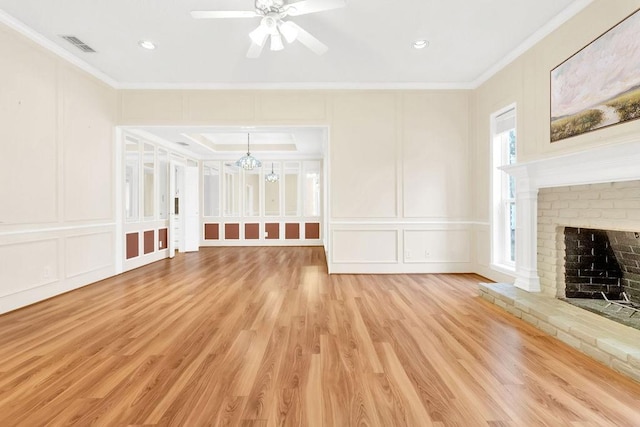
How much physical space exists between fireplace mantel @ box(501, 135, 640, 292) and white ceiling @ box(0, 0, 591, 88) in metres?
1.56

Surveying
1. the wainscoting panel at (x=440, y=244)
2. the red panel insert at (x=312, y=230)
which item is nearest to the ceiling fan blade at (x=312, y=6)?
the wainscoting panel at (x=440, y=244)

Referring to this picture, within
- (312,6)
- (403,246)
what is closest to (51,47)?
(312,6)

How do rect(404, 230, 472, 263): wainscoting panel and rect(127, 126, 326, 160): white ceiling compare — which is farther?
rect(127, 126, 326, 160): white ceiling

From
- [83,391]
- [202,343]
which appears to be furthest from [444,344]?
[83,391]

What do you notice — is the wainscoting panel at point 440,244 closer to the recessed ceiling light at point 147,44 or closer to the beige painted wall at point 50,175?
the recessed ceiling light at point 147,44

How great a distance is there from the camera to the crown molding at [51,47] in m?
3.29

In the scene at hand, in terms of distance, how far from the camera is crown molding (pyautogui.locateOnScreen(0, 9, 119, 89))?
10.8ft

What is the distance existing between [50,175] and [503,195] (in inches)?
237

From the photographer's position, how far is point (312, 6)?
8.46ft

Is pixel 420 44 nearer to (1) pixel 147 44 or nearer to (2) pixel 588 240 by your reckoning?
(2) pixel 588 240

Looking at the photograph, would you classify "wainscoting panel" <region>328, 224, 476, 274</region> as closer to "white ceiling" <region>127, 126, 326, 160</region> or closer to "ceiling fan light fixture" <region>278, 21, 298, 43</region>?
"white ceiling" <region>127, 126, 326, 160</region>

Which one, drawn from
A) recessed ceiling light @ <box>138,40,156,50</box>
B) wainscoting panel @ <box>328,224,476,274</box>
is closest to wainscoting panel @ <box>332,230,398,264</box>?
wainscoting panel @ <box>328,224,476,274</box>

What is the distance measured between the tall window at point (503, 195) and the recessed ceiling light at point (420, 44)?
1.48 m

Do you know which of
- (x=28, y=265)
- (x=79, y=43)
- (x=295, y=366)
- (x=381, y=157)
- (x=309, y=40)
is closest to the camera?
(x=295, y=366)
